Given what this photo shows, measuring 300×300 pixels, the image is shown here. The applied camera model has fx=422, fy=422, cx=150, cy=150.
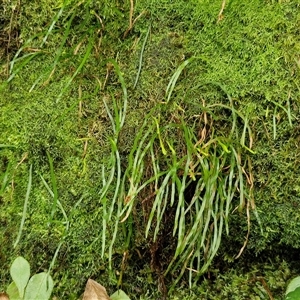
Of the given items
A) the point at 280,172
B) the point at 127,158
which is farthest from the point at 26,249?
the point at 280,172

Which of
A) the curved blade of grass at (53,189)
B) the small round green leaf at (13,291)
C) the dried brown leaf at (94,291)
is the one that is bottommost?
the small round green leaf at (13,291)

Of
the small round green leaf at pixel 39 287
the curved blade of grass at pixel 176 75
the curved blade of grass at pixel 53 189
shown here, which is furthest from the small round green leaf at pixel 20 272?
the curved blade of grass at pixel 176 75

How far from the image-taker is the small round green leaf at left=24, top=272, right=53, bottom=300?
1.30 m

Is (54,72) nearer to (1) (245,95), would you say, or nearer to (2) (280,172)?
(1) (245,95)

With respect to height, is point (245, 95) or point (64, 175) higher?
point (245, 95)

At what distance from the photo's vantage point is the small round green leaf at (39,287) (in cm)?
130

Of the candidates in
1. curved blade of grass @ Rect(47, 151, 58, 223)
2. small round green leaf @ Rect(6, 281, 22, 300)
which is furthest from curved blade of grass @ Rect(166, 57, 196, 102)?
small round green leaf @ Rect(6, 281, 22, 300)

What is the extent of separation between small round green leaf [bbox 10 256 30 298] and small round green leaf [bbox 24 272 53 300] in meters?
0.02

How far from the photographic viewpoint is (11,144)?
1424mm

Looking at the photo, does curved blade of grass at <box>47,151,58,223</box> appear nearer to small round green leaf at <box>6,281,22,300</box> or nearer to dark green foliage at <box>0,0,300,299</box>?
dark green foliage at <box>0,0,300,299</box>

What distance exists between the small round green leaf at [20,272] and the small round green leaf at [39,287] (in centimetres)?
2

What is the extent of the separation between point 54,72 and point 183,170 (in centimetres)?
56

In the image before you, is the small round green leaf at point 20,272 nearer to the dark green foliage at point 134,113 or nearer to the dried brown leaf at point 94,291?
the dark green foliage at point 134,113

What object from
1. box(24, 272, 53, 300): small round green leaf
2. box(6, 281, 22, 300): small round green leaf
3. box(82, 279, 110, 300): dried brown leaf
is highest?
box(82, 279, 110, 300): dried brown leaf
